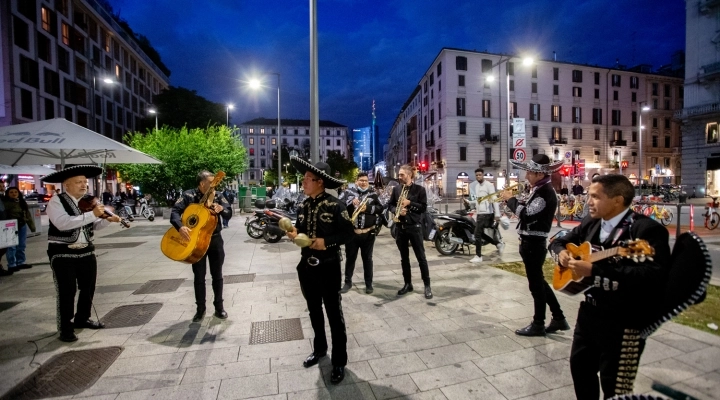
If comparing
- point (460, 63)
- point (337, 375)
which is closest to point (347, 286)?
point (337, 375)

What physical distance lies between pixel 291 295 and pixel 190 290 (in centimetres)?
184

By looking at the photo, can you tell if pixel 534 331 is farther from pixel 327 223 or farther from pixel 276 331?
pixel 276 331

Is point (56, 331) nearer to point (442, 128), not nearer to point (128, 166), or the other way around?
point (128, 166)

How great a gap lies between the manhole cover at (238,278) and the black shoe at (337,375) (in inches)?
156

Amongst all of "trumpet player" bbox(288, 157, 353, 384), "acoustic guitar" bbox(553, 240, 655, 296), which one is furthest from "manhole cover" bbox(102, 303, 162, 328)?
"acoustic guitar" bbox(553, 240, 655, 296)

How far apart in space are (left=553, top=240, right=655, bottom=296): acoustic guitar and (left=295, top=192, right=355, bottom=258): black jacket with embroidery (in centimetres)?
181

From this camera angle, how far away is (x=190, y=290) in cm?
611

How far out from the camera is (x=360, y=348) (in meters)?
3.86

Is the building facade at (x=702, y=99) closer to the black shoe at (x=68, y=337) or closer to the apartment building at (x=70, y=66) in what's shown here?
the black shoe at (x=68, y=337)

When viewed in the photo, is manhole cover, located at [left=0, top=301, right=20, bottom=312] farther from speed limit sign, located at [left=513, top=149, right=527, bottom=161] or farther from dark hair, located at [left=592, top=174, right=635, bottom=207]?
speed limit sign, located at [left=513, top=149, right=527, bottom=161]

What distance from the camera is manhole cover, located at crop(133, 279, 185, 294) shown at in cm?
610

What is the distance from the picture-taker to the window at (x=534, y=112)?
48.9 meters

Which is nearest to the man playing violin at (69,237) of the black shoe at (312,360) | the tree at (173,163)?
the black shoe at (312,360)

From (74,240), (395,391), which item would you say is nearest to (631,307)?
(395,391)
